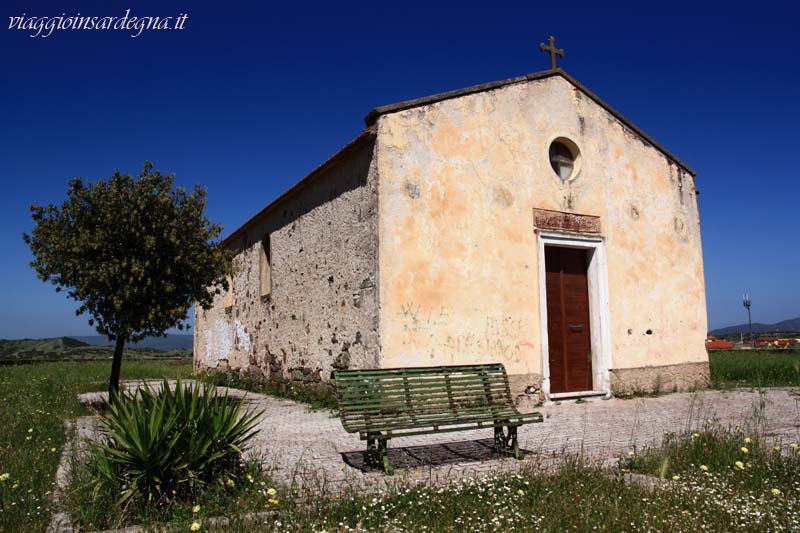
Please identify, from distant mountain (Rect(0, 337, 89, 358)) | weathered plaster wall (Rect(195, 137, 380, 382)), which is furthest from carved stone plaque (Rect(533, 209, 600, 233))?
distant mountain (Rect(0, 337, 89, 358))

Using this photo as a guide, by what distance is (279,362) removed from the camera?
1247 centimetres

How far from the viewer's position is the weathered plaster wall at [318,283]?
29.6 feet

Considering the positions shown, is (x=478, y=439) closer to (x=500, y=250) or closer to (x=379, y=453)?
(x=379, y=453)

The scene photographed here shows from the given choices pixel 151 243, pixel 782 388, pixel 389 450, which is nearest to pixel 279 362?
pixel 151 243

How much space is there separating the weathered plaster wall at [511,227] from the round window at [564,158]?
18 centimetres

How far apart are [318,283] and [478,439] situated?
16.0 feet

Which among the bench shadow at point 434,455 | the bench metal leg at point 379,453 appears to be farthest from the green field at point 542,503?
the bench shadow at point 434,455

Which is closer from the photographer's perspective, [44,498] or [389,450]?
[44,498]

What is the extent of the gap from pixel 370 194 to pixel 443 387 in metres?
3.94

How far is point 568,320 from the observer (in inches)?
423

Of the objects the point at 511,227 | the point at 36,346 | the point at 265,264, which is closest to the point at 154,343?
the point at 36,346

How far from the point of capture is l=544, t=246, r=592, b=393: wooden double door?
34.6 feet

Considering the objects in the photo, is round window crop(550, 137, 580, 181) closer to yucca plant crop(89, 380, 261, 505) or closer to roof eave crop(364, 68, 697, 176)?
roof eave crop(364, 68, 697, 176)

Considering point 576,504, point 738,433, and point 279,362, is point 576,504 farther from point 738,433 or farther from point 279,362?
point 279,362
